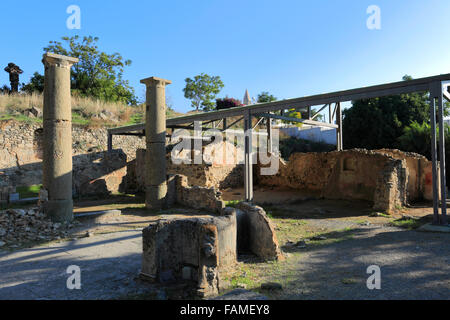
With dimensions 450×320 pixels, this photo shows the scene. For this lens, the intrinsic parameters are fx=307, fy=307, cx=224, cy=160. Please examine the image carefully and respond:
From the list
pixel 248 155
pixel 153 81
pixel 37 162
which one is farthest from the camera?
pixel 37 162

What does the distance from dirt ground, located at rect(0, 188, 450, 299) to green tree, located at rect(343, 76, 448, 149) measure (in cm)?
1621

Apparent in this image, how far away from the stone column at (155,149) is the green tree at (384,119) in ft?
65.9

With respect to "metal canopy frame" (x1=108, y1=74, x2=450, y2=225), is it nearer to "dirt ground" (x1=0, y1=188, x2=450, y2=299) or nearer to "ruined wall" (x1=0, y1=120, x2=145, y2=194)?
"dirt ground" (x1=0, y1=188, x2=450, y2=299)

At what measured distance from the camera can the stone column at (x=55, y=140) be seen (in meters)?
8.17

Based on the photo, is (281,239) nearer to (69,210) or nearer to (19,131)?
(69,210)

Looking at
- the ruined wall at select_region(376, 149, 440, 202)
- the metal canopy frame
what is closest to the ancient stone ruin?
the metal canopy frame

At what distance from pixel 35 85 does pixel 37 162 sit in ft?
44.4

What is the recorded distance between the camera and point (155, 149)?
1051 cm

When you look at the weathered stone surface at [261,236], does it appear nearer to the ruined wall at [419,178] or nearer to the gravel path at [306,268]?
the gravel path at [306,268]

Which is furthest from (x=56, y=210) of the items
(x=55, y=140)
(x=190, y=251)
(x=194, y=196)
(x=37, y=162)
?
(x=37, y=162)

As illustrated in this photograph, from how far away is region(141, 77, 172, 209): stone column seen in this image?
1047cm

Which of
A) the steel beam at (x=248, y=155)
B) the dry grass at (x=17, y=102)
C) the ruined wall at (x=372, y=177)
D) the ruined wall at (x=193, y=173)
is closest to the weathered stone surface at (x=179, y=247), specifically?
the steel beam at (x=248, y=155)

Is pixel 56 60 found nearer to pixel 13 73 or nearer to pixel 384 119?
pixel 13 73
